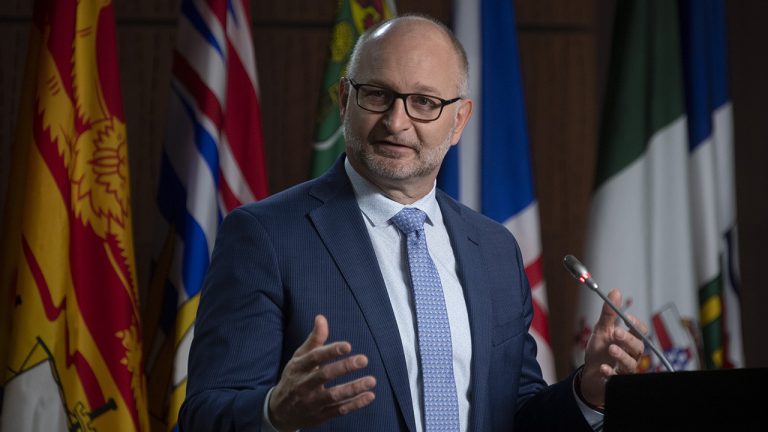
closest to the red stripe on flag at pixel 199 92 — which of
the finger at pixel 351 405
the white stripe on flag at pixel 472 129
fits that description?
the white stripe on flag at pixel 472 129

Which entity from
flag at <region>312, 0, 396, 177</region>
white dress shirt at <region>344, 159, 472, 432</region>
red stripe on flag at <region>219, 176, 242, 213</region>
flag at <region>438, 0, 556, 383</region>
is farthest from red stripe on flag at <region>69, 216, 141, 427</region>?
white dress shirt at <region>344, 159, 472, 432</region>

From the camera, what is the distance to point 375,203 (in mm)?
1981

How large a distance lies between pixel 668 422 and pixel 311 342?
55cm

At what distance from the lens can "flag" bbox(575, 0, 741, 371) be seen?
3.42 m

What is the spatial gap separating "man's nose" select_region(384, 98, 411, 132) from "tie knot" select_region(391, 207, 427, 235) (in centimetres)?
18


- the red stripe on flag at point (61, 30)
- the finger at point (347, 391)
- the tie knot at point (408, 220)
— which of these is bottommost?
the finger at point (347, 391)

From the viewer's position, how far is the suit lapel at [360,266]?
1.77 m

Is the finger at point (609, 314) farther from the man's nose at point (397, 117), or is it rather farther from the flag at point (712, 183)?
the flag at point (712, 183)

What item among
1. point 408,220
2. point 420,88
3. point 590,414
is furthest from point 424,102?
point 590,414

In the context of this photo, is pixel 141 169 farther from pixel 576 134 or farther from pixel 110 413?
pixel 576 134

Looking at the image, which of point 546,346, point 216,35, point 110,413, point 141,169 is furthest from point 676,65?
point 110,413

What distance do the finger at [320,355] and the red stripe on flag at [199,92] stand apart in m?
1.88

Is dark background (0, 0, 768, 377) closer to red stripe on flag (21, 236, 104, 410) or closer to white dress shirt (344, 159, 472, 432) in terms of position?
red stripe on flag (21, 236, 104, 410)

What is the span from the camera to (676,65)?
11.4 feet
